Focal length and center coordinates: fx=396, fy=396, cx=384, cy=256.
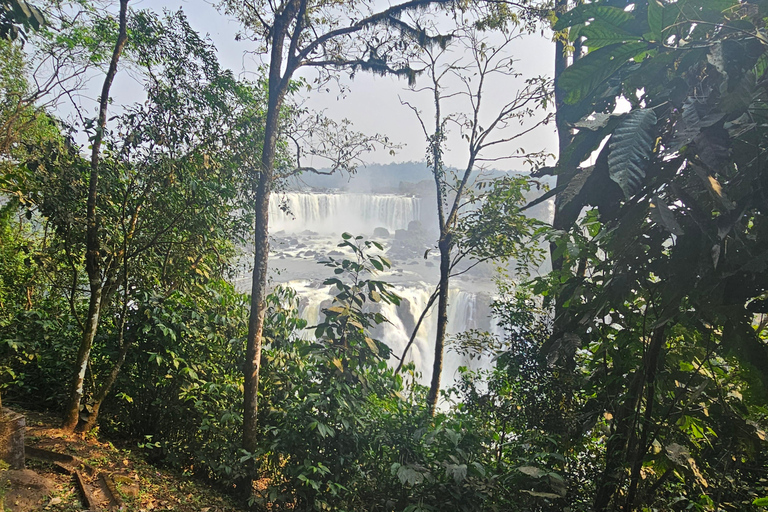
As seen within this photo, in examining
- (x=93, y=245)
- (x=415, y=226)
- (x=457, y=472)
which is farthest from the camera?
(x=415, y=226)

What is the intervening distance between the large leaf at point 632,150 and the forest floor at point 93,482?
9.41 feet

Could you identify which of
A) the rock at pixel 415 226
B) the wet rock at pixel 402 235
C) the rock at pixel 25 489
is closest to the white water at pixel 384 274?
the wet rock at pixel 402 235

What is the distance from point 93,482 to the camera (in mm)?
2463

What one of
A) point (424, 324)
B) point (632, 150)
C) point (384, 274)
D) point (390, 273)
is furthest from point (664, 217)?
point (384, 274)

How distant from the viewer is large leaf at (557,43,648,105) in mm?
701

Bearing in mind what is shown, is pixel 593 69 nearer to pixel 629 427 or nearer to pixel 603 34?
pixel 603 34

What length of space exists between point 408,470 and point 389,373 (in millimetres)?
1094

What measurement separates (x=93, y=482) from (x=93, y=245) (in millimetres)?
1509

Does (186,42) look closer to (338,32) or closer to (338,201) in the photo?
(338,32)

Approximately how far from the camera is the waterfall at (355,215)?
26797 mm

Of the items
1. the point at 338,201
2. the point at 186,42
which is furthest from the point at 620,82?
the point at 338,201

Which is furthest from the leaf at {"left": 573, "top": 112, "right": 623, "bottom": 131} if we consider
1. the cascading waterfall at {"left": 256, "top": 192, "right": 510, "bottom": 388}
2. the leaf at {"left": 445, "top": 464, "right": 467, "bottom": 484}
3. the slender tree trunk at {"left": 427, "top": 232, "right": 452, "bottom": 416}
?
the cascading waterfall at {"left": 256, "top": 192, "right": 510, "bottom": 388}

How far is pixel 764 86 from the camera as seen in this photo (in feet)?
2.09

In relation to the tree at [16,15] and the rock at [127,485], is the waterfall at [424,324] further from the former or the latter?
the tree at [16,15]
